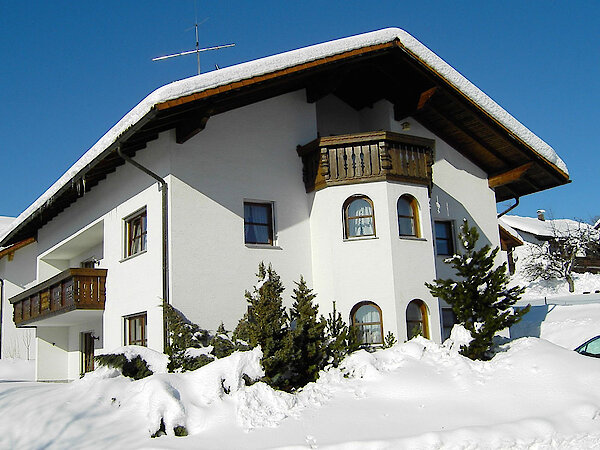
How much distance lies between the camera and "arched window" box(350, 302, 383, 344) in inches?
571

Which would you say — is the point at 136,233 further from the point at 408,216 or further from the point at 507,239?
the point at 507,239

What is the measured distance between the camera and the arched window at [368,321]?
14.5 m

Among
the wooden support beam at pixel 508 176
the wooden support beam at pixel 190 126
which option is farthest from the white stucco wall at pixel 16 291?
the wooden support beam at pixel 508 176

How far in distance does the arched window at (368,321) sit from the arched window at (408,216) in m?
1.85

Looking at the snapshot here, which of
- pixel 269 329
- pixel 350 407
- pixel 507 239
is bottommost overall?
pixel 350 407

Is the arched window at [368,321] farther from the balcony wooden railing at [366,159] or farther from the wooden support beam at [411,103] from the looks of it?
the wooden support beam at [411,103]

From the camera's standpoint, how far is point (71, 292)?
55.6 ft

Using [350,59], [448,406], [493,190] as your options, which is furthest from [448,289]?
[493,190]

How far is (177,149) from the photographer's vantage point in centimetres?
1417

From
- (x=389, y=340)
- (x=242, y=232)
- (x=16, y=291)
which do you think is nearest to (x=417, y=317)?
(x=389, y=340)

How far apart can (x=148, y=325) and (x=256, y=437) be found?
642 cm

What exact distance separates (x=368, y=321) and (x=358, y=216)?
2343 millimetres

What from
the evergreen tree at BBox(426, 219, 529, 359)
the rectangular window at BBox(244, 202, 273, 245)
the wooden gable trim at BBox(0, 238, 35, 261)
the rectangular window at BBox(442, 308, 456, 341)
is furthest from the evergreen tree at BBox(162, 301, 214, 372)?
the wooden gable trim at BBox(0, 238, 35, 261)

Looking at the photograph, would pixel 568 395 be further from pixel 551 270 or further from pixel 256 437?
pixel 551 270
